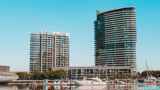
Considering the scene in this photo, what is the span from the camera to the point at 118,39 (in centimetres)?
12388

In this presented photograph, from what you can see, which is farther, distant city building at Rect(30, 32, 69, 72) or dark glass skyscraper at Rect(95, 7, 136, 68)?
distant city building at Rect(30, 32, 69, 72)

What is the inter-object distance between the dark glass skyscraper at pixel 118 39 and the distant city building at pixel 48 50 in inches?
702

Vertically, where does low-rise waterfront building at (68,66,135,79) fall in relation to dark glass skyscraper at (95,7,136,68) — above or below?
below

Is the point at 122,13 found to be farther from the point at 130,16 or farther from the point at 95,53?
the point at 95,53

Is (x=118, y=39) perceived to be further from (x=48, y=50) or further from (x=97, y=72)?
(x=48, y=50)

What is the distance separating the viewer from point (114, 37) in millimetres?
124938

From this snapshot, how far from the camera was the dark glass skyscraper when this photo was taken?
12144 cm

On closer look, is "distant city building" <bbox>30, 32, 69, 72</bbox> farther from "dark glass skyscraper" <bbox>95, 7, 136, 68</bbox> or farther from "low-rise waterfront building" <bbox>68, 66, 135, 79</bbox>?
"low-rise waterfront building" <bbox>68, 66, 135, 79</bbox>

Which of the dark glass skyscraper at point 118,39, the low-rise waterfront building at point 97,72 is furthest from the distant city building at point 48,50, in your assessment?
the low-rise waterfront building at point 97,72

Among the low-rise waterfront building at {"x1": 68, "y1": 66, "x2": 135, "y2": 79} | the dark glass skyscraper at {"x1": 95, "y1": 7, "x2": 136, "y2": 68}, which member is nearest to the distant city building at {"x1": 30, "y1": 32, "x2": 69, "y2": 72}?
the dark glass skyscraper at {"x1": 95, "y1": 7, "x2": 136, "y2": 68}

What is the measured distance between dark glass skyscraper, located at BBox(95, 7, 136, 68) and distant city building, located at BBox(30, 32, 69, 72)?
58.5ft

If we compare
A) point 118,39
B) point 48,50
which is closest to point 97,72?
point 118,39

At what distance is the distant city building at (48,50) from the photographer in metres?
132

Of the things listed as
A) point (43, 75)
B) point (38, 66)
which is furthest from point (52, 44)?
point (43, 75)
